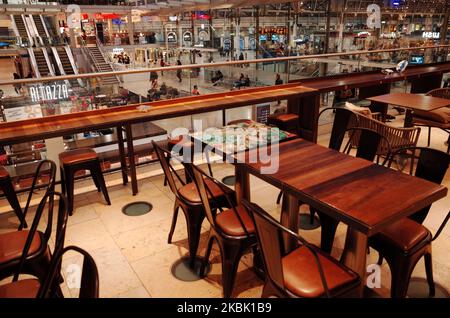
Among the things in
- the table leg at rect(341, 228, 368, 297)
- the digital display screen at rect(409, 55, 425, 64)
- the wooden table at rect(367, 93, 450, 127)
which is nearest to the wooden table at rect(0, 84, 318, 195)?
the wooden table at rect(367, 93, 450, 127)

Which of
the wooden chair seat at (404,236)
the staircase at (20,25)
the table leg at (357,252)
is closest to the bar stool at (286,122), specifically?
the wooden chair seat at (404,236)

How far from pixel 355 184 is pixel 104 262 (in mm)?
1979

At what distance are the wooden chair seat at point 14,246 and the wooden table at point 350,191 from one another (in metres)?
1.40

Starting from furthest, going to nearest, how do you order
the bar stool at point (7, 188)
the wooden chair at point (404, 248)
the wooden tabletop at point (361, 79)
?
the wooden tabletop at point (361, 79)
the bar stool at point (7, 188)
the wooden chair at point (404, 248)

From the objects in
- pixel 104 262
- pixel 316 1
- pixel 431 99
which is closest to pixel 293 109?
pixel 431 99

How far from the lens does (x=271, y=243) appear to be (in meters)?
1.65

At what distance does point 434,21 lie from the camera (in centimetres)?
1786

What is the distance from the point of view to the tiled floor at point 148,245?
2.47 m

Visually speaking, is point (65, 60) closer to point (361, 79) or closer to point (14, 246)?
point (361, 79)

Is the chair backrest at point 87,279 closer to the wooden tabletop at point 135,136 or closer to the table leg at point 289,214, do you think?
the table leg at point 289,214

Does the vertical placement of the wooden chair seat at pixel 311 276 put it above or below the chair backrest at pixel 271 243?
below

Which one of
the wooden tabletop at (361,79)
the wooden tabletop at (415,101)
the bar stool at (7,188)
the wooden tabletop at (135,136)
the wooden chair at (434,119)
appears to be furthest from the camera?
the wooden tabletop at (135,136)

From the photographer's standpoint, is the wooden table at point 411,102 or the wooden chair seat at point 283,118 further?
the wooden chair seat at point 283,118

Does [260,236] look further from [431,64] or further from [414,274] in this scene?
[431,64]
